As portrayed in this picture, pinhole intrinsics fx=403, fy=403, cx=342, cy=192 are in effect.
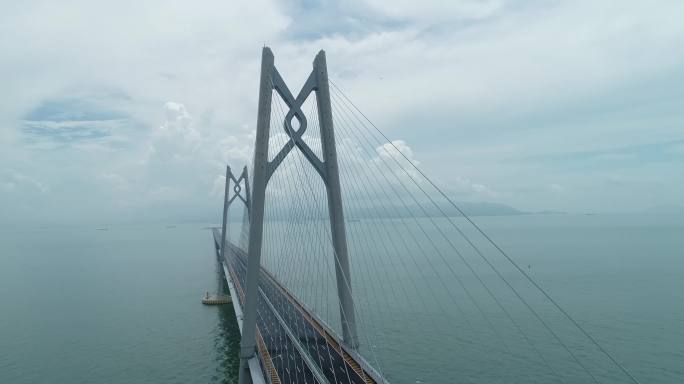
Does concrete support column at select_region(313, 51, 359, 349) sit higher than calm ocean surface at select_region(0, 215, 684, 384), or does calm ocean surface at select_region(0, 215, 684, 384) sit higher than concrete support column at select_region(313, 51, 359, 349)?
concrete support column at select_region(313, 51, 359, 349)

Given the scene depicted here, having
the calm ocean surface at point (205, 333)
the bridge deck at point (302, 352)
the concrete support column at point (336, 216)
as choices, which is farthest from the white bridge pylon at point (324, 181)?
the calm ocean surface at point (205, 333)

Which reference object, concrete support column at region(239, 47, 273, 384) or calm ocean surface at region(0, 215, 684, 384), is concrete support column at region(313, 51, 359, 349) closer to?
concrete support column at region(239, 47, 273, 384)

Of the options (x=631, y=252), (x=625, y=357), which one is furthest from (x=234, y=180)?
(x=631, y=252)

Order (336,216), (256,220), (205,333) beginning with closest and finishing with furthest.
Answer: (336,216), (256,220), (205,333)

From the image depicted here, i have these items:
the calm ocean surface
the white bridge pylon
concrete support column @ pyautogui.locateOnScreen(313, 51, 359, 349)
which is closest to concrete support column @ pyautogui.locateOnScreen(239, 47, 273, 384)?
the white bridge pylon

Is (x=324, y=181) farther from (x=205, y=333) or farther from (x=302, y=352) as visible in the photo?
(x=205, y=333)

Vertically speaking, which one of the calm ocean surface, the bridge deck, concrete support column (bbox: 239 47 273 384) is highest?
concrete support column (bbox: 239 47 273 384)

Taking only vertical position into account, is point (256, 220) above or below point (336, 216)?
below

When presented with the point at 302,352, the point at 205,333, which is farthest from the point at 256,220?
the point at 205,333
